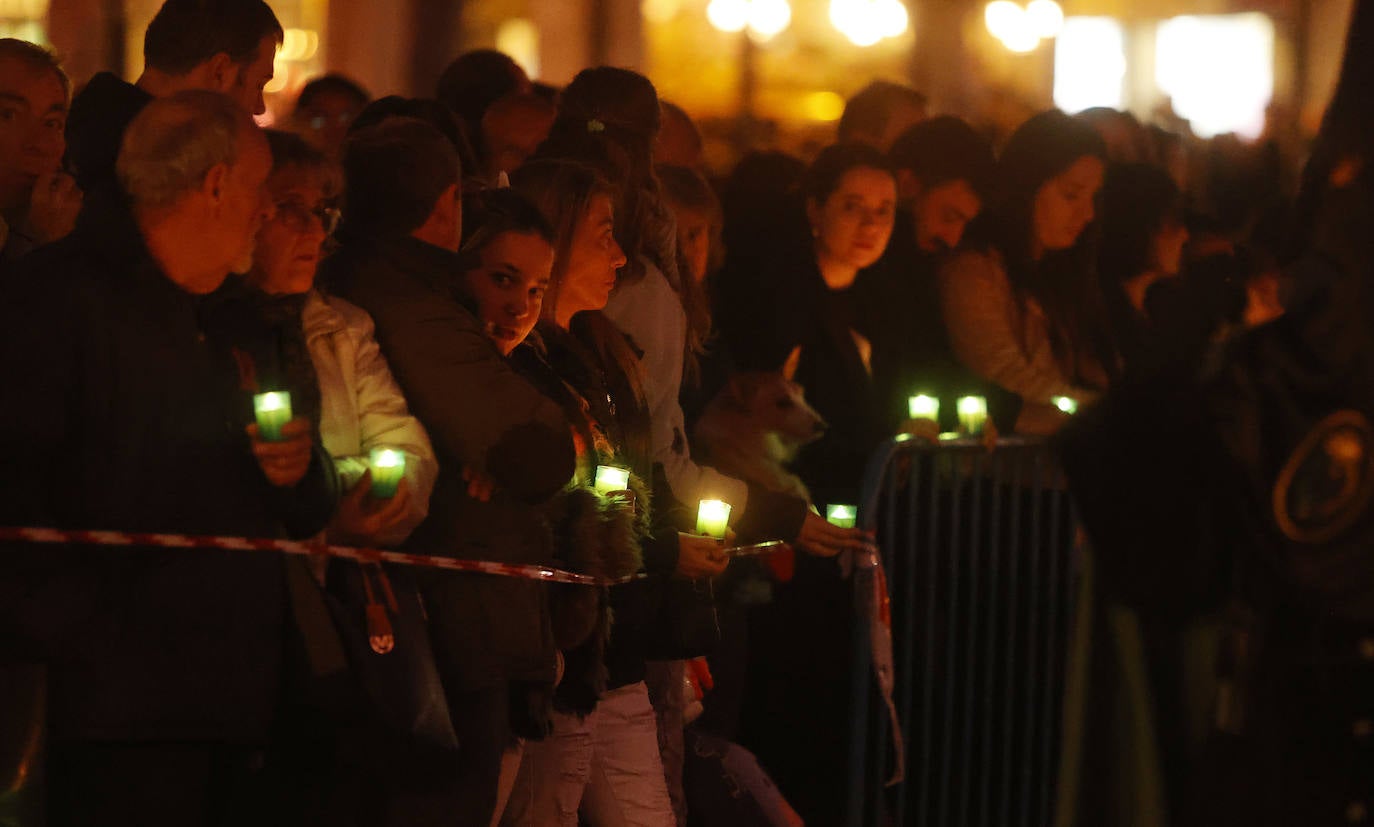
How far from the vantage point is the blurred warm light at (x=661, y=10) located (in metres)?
19.8

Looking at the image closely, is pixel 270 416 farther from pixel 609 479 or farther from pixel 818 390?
pixel 818 390

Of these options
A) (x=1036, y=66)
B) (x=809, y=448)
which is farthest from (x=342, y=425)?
(x=1036, y=66)

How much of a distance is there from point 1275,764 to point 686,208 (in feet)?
11.9

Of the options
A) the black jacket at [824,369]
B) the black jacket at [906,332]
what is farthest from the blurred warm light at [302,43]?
the black jacket at [824,369]

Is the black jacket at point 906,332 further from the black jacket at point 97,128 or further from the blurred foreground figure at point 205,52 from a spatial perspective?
the black jacket at point 97,128

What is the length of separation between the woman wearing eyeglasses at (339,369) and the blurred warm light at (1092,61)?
63.5ft

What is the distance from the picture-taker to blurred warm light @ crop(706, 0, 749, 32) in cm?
2050

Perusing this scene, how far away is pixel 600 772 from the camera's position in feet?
19.3

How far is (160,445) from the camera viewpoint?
4445mm

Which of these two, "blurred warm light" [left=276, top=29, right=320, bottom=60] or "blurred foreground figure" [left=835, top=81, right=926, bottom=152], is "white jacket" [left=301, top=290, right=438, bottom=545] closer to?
"blurred foreground figure" [left=835, top=81, right=926, bottom=152]

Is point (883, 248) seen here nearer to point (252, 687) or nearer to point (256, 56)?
point (256, 56)

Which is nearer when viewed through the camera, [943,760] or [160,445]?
[160,445]

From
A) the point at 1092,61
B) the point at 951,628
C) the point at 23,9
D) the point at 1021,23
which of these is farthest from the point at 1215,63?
the point at 951,628

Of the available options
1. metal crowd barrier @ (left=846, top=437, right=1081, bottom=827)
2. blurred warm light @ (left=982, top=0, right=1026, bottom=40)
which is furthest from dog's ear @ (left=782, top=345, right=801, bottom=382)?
blurred warm light @ (left=982, top=0, right=1026, bottom=40)
